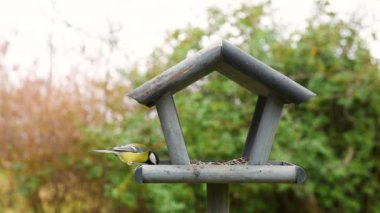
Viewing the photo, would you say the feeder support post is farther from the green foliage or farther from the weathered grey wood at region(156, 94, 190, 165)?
the green foliage

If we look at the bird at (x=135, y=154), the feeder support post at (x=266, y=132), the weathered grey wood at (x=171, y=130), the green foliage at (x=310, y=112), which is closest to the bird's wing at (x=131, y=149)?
the bird at (x=135, y=154)

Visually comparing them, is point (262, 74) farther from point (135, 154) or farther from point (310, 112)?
point (310, 112)

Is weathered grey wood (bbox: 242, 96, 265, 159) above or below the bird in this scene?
above

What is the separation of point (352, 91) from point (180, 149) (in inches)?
128

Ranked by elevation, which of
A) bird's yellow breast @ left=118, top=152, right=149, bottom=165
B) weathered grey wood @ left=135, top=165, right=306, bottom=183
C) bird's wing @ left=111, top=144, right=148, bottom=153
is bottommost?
weathered grey wood @ left=135, top=165, right=306, bottom=183

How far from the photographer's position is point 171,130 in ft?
8.63

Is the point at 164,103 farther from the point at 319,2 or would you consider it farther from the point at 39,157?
the point at 39,157

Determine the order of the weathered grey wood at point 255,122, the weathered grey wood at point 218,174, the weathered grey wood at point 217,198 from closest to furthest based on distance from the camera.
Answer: the weathered grey wood at point 218,174 → the weathered grey wood at point 217,198 → the weathered grey wood at point 255,122

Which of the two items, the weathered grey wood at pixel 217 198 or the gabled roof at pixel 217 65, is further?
the weathered grey wood at pixel 217 198

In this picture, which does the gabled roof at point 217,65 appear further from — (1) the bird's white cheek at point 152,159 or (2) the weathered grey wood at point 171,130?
(1) the bird's white cheek at point 152,159

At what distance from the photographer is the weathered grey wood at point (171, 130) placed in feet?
8.53

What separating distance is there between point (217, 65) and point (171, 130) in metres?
0.37

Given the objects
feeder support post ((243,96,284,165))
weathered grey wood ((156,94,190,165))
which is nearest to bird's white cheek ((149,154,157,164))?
weathered grey wood ((156,94,190,165))

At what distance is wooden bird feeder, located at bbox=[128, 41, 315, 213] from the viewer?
2510 millimetres
